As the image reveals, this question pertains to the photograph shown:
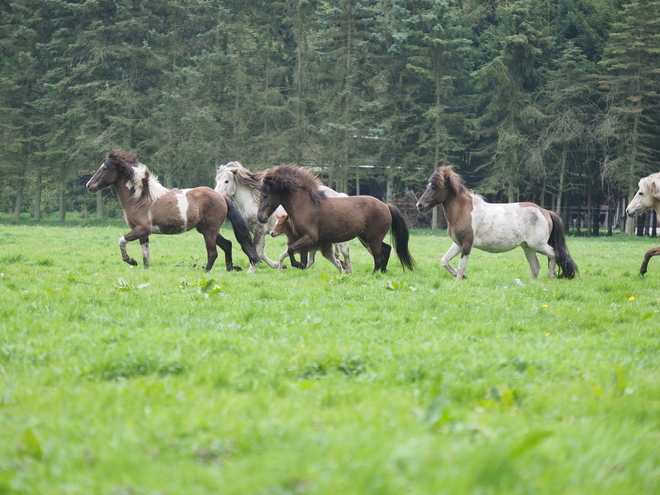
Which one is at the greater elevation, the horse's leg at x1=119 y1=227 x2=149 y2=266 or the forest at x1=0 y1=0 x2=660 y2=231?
the forest at x1=0 y1=0 x2=660 y2=231

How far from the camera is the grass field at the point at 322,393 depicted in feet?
9.31

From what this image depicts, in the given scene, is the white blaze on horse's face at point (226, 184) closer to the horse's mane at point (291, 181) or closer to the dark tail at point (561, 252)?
the horse's mane at point (291, 181)

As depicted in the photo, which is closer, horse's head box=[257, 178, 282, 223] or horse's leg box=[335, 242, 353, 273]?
horse's head box=[257, 178, 282, 223]

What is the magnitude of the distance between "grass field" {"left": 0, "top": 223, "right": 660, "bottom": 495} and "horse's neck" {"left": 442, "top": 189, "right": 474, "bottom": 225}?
144 inches

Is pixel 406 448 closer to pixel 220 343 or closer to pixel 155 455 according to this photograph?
pixel 155 455

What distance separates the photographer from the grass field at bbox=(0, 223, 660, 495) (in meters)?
2.84

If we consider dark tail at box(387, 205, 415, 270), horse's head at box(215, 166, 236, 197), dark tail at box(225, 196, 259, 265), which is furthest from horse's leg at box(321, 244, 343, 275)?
horse's head at box(215, 166, 236, 197)

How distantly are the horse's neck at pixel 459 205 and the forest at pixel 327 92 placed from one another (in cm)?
2690

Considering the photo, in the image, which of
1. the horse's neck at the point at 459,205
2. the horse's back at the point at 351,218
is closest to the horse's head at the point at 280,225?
the horse's back at the point at 351,218

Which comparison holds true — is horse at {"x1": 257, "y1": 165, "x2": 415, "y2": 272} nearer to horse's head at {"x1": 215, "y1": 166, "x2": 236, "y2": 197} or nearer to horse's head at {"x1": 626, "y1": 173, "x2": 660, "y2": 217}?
horse's head at {"x1": 215, "y1": 166, "x2": 236, "y2": 197}

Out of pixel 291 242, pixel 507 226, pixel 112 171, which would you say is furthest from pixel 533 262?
pixel 112 171

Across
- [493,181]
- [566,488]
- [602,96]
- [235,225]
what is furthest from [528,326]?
[602,96]

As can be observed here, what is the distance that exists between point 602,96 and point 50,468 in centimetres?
4164

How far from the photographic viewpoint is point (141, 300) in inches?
310
